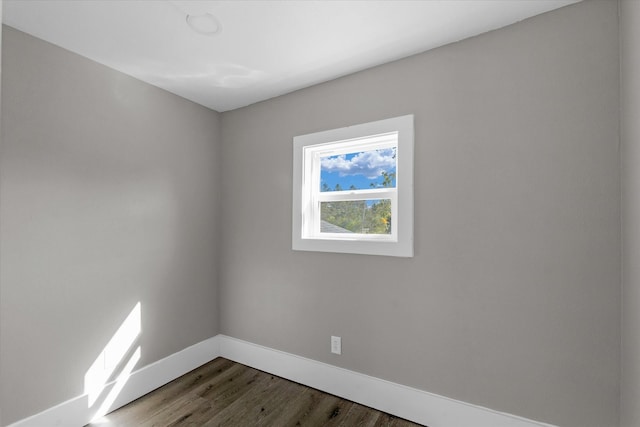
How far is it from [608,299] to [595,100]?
1.00 meters

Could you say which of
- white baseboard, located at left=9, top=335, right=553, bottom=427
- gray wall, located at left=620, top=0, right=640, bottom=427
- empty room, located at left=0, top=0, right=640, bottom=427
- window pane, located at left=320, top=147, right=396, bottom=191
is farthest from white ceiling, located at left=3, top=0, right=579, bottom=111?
white baseboard, located at left=9, top=335, right=553, bottom=427

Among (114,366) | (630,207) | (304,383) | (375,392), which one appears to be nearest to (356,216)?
(375,392)

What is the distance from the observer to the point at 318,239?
2.62 metres

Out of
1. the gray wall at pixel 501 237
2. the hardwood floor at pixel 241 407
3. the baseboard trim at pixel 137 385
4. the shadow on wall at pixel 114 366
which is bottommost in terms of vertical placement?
the hardwood floor at pixel 241 407

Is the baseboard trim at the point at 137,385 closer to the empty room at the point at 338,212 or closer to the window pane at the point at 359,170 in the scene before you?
the empty room at the point at 338,212

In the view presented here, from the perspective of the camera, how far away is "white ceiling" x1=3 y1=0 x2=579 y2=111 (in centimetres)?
182

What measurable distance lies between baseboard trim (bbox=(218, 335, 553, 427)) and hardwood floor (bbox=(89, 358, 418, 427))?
0.05 m

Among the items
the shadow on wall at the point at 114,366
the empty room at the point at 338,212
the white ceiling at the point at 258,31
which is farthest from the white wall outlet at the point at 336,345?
the white ceiling at the point at 258,31

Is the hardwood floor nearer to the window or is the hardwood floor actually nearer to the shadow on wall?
the shadow on wall

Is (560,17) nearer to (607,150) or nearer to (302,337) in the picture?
(607,150)

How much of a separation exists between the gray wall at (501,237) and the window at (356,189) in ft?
0.29

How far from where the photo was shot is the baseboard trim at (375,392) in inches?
79.0

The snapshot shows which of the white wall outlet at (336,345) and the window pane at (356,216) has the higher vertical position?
the window pane at (356,216)

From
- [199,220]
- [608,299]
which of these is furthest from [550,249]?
[199,220]
